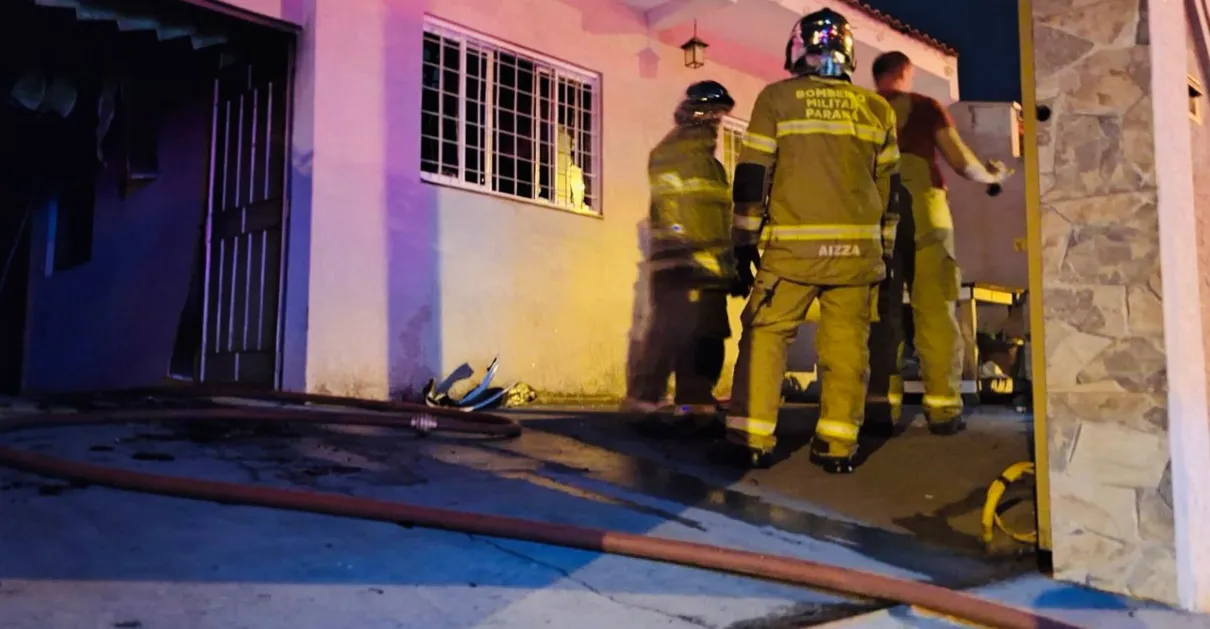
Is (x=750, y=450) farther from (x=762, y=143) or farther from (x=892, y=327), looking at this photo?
(x=892, y=327)

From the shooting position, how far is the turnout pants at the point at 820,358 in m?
3.97

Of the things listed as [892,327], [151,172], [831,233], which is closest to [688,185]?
[892,327]

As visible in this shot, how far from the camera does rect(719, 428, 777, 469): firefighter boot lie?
4090 mm

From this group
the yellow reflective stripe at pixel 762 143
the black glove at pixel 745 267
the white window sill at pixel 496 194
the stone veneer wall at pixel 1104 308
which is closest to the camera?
the stone veneer wall at pixel 1104 308

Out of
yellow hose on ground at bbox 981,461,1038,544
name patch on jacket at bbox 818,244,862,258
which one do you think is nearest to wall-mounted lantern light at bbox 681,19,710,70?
name patch on jacket at bbox 818,244,862,258

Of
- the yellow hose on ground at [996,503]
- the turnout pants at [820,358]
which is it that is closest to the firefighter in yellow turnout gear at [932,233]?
the turnout pants at [820,358]

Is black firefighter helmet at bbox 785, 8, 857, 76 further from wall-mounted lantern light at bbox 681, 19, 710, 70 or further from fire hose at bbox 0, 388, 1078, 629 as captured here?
wall-mounted lantern light at bbox 681, 19, 710, 70

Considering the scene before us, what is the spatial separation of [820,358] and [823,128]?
1121mm

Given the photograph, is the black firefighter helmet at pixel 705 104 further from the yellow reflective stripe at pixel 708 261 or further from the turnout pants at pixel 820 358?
the turnout pants at pixel 820 358

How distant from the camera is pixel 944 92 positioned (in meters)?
11.5

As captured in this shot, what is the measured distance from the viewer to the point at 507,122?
7.49m

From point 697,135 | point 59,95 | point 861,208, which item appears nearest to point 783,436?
point 861,208

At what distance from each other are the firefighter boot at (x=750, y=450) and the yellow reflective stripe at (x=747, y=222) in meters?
1.01

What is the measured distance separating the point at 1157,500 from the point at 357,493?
265 cm
